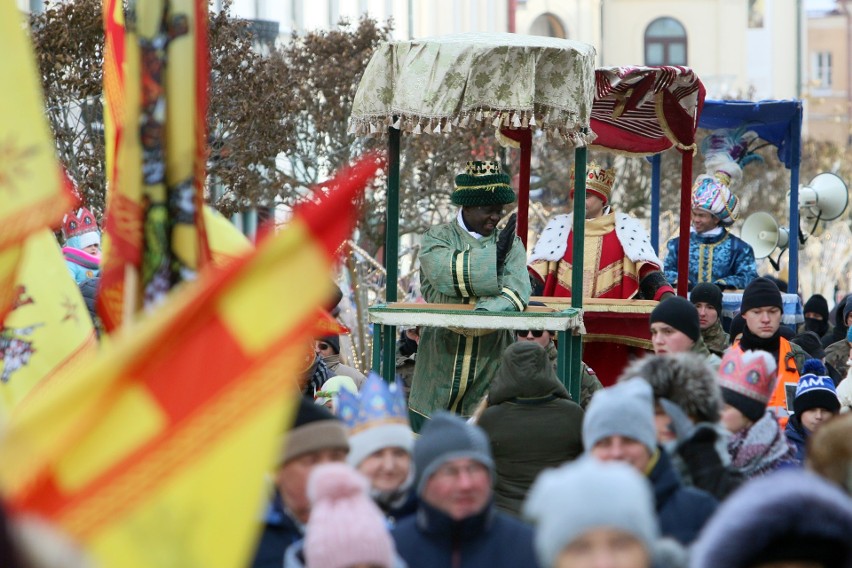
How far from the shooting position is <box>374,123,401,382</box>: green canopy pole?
32.9ft

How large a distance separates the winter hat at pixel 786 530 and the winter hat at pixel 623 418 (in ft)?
4.57

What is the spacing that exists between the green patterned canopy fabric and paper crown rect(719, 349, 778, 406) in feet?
10.0

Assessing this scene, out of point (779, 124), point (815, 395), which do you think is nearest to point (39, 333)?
point (815, 395)

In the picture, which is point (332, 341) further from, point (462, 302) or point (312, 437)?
point (312, 437)

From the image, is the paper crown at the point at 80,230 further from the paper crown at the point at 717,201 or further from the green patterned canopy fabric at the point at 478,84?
the paper crown at the point at 717,201

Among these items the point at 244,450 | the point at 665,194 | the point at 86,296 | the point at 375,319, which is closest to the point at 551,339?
the point at 375,319

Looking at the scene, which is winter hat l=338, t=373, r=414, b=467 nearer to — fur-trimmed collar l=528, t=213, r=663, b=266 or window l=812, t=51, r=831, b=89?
fur-trimmed collar l=528, t=213, r=663, b=266

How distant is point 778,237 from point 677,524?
38.7 ft

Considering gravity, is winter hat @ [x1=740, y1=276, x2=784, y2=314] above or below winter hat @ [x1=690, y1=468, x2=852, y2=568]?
below

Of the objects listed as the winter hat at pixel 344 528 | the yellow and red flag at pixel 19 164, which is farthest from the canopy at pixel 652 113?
the winter hat at pixel 344 528

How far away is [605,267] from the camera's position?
1129cm

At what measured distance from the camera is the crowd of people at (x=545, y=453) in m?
3.59

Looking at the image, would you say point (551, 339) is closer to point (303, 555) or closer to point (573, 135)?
point (573, 135)

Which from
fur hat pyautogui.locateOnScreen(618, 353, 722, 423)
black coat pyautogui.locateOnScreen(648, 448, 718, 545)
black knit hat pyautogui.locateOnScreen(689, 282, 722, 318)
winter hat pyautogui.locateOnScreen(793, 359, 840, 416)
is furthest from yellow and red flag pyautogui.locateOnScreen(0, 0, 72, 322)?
black knit hat pyautogui.locateOnScreen(689, 282, 722, 318)
